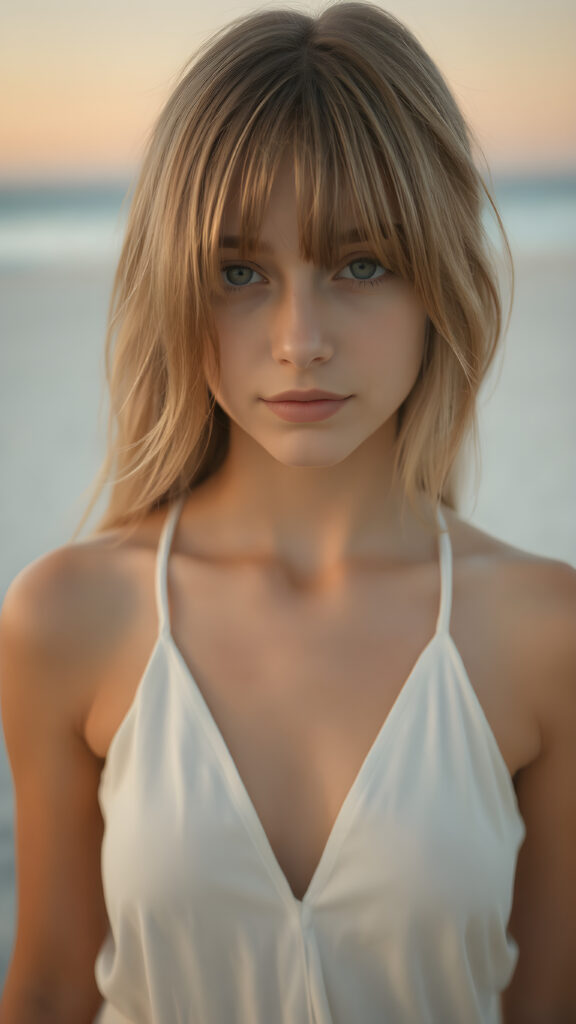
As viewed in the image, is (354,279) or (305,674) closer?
(354,279)

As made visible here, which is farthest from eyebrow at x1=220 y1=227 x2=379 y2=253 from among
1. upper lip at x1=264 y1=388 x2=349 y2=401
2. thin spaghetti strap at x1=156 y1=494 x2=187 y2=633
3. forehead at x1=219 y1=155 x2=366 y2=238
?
thin spaghetti strap at x1=156 y1=494 x2=187 y2=633

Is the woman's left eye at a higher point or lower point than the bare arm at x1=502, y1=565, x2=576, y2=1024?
higher

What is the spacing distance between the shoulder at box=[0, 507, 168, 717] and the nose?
0.37 m

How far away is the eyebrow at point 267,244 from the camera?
107cm

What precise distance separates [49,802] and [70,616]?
22 cm

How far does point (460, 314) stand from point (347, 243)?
0.19m

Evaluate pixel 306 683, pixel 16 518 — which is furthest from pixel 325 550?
pixel 16 518

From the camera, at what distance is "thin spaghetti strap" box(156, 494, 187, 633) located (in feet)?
4.10

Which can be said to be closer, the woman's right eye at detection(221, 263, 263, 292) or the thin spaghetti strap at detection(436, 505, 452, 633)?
the woman's right eye at detection(221, 263, 263, 292)

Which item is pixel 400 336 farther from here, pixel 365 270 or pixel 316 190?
pixel 316 190

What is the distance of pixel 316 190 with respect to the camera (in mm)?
1040

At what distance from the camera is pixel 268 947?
1.14m

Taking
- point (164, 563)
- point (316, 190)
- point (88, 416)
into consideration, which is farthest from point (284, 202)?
point (88, 416)

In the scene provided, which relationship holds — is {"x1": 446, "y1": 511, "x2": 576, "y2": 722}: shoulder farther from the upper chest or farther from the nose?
the nose
